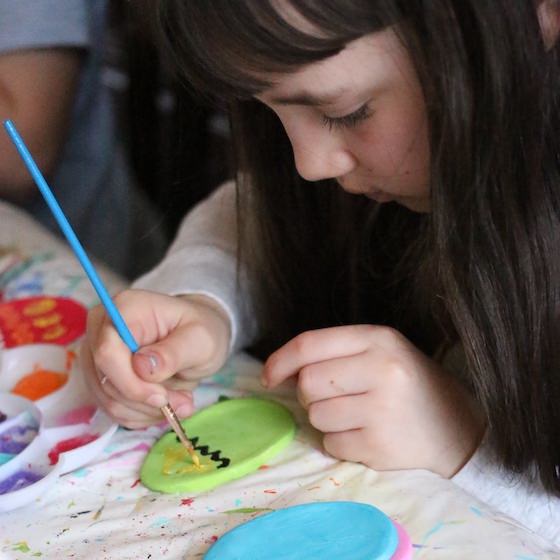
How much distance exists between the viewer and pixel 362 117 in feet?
2.04

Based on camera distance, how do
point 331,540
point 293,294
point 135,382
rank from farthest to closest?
point 293,294
point 135,382
point 331,540

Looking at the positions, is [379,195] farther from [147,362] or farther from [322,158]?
[147,362]

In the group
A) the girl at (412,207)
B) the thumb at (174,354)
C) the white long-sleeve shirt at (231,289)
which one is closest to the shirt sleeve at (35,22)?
the white long-sleeve shirt at (231,289)

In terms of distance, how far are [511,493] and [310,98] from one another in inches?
12.5

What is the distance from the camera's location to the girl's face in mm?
571

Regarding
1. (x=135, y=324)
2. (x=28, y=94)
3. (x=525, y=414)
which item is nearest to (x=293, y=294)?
(x=135, y=324)

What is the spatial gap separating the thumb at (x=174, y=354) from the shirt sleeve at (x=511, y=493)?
23 cm

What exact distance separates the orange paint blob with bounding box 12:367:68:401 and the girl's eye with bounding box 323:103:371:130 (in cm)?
36

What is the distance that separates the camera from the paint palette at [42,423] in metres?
0.66

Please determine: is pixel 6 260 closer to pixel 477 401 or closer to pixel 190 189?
pixel 190 189

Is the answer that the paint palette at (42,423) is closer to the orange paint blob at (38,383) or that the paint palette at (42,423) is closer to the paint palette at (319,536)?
the orange paint blob at (38,383)

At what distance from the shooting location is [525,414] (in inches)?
24.4

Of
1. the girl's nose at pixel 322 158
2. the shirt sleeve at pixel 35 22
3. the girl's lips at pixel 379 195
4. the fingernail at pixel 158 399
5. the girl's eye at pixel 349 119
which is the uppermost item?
the shirt sleeve at pixel 35 22

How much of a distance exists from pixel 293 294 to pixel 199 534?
0.34 metres
